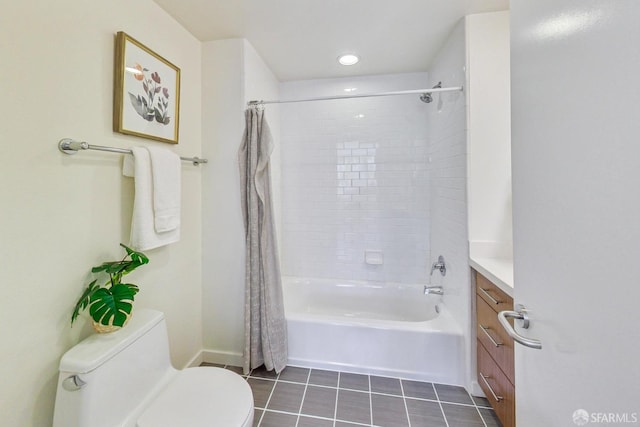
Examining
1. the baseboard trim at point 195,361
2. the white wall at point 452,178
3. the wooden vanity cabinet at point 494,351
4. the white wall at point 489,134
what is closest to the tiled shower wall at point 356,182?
the white wall at point 452,178

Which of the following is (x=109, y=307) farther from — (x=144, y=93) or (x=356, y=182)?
(x=356, y=182)

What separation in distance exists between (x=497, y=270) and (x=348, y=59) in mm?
1937

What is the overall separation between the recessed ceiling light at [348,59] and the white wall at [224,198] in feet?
2.48

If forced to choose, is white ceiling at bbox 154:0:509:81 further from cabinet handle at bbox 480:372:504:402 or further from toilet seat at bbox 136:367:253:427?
cabinet handle at bbox 480:372:504:402

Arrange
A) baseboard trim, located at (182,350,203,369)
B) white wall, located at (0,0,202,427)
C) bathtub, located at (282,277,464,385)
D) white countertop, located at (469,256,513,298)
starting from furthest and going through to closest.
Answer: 1. baseboard trim, located at (182,350,203,369)
2. bathtub, located at (282,277,464,385)
3. white countertop, located at (469,256,513,298)
4. white wall, located at (0,0,202,427)

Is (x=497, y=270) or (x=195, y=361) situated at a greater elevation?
(x=497, y=270)

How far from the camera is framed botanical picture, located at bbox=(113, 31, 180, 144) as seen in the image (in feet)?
4.10

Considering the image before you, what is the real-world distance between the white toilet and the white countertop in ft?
4.14

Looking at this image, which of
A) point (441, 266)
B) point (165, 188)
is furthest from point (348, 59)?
point (441, 266)

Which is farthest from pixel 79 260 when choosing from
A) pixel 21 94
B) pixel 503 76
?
pixel 503 76

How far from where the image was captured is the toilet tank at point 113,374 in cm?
91

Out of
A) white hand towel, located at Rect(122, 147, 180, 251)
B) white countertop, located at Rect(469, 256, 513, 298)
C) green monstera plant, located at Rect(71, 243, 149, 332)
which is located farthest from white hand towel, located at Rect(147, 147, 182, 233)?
white countertop, located at Rect(469, 256, 513, 298)

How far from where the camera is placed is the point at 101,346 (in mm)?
1018

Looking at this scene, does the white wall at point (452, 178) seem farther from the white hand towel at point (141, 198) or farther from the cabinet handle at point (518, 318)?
the white hand towel at point (141, 198)
